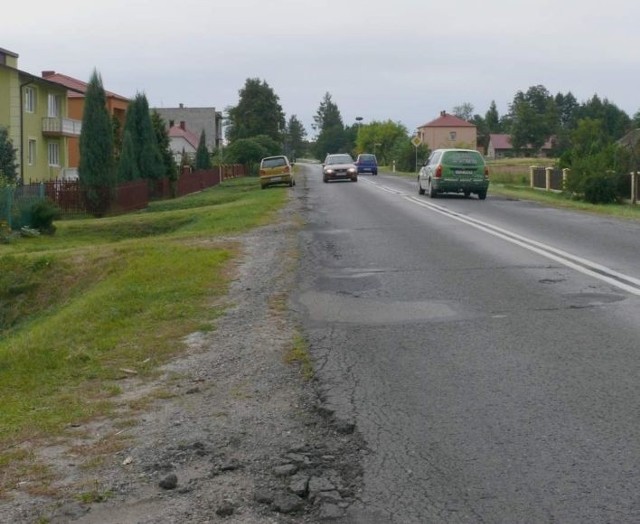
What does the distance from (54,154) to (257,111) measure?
6582cm

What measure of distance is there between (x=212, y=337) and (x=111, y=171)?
1086 inches

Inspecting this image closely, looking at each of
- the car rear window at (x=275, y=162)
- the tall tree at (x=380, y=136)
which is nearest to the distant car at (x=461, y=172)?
the car rear window at (x=275, y=162)

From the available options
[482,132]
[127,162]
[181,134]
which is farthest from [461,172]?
[482,132]

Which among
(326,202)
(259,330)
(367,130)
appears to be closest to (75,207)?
(326,202)

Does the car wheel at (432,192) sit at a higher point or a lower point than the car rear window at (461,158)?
lower

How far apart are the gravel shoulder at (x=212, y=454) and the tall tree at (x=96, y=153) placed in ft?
90.9

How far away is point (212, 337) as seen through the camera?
9.01 m

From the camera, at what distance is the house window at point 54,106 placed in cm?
5034

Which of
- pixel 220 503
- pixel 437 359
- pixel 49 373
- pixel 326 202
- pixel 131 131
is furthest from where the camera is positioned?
pixel 131 131

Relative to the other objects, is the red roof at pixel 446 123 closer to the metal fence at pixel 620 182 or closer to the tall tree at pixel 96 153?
the metal fence at pixel 620 182

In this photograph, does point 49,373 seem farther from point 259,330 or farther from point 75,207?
point 75,207

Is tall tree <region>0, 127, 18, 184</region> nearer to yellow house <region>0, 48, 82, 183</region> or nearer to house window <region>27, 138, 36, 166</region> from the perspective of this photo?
yellow house <region>0, 48, 82, 183</region>

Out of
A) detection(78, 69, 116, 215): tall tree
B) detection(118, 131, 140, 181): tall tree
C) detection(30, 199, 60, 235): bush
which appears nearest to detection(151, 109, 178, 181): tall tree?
detection(118, 131, 140, 181): tall tree

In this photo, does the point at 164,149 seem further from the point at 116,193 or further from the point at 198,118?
the point at 198,118
